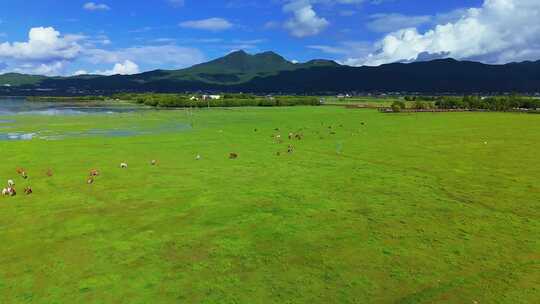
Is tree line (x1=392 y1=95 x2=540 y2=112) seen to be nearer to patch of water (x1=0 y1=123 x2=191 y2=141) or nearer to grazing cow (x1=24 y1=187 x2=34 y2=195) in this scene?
patch of water (x1=0 y1=123 x2=191 y2=141)

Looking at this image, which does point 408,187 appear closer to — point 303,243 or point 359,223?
point 359,223

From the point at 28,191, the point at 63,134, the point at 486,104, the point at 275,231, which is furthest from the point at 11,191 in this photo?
the point at 486,104

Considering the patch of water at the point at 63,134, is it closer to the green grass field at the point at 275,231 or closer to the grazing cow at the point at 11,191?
the green grass field at the point at 275,231

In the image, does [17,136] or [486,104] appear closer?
[17,136]

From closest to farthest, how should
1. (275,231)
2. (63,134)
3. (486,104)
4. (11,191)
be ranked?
(275,231) → (11,191) → (63,134) → (486,104)

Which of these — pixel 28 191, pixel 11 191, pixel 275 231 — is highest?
pixel 11 191

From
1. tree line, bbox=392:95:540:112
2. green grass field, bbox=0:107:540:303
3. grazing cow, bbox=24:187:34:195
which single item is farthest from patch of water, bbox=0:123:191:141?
tree line, bbox=392:95:540:112

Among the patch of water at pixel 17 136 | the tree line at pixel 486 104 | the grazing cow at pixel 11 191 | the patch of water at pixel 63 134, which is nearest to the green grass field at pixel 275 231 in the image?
the grazing cow at pixel 11 191

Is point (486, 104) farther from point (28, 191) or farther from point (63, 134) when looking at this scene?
point (28, 191)

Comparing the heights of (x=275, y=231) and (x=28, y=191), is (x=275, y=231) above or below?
below
